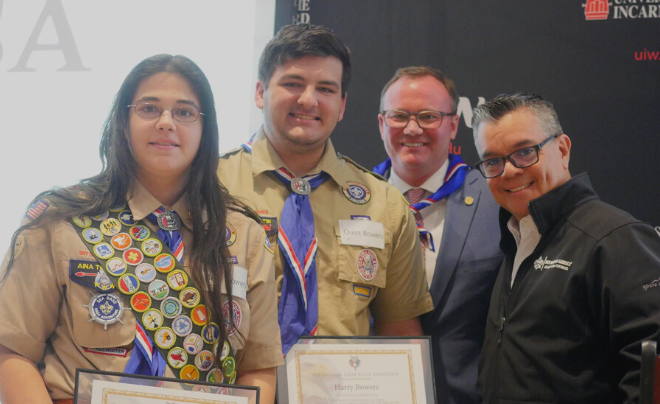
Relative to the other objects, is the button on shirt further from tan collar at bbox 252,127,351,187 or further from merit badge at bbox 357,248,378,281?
tan collar at bbox 252,127,351,187

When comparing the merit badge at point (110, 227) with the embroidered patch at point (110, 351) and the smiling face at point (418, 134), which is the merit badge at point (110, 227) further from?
the smiling face at point (418, 134)

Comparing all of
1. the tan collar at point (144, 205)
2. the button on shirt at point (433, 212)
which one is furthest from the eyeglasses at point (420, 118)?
the tan collar at point (144, 205)

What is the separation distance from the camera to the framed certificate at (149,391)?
63.4 inches

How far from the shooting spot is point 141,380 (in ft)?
5.42

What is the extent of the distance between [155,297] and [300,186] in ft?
2.76

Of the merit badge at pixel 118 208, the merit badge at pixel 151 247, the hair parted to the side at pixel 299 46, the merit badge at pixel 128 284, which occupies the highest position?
the hair parted to the side at pixel 299 46

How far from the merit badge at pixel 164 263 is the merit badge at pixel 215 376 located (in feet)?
1.03

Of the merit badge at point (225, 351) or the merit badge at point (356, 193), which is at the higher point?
the merit badge at point (356, 193)

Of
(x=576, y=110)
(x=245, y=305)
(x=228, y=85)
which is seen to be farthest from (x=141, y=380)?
(x=576, y=110)

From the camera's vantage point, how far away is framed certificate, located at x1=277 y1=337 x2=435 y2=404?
2.03 metres

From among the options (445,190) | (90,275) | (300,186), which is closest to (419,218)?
(445,190)

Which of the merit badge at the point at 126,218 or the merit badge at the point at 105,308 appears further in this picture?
the merit badge at the point at 126,218

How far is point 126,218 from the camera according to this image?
1.91 metres

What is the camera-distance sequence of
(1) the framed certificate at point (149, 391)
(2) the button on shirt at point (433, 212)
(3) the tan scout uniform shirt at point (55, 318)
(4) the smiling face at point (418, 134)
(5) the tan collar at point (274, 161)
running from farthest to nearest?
(4) the smiling face at point (418, 134) < (2) the button on shirt at point (433, 212) < (5) the tan collar at point (274, 161) < (3) the tan scout uniform shirt at point (55, 318) < (1) the framed certificate at point (149, 391)
